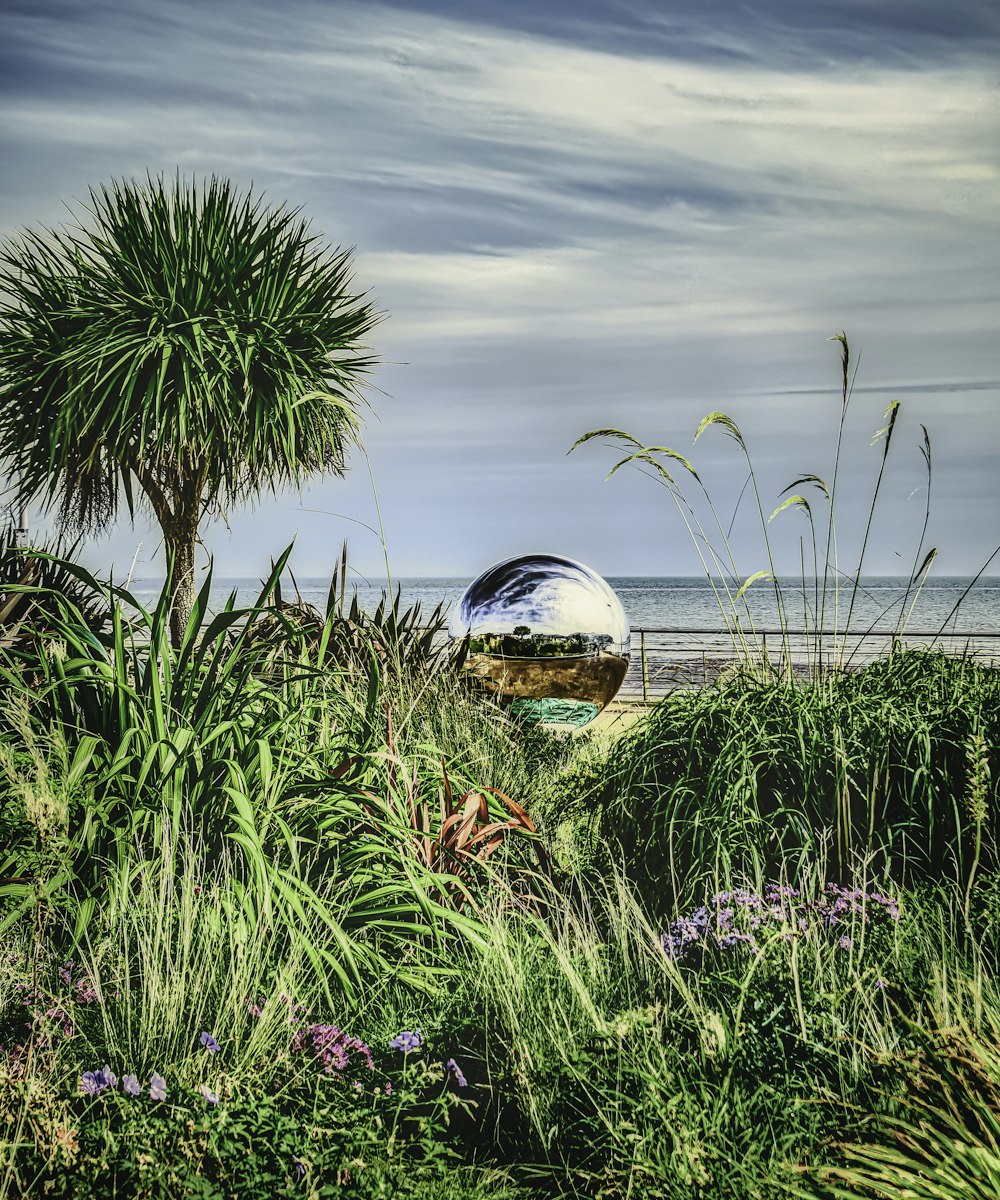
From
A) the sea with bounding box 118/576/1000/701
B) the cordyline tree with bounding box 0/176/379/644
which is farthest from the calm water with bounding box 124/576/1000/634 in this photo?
the cordyline tree with bounding box 0/176/379/644

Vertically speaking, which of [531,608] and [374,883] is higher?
[531,608]

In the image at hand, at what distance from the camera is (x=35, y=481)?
1119 centimetres

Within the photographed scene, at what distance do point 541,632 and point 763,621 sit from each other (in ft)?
71.2

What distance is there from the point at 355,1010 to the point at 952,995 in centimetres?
183

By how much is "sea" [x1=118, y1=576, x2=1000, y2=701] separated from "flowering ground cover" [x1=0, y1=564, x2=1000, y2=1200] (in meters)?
0.38

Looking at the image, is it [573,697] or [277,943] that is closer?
[277,943]

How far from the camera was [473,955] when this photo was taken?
142 inches

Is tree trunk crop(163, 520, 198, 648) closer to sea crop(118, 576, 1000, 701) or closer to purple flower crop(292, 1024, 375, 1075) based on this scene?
sea crop(118, 576, 1000, 701)

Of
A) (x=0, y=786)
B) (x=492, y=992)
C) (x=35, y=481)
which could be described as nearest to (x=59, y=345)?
(x=35, y=481)

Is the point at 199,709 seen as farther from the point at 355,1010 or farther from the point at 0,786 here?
the point at 355,1010

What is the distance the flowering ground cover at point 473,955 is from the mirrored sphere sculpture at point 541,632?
331 cm

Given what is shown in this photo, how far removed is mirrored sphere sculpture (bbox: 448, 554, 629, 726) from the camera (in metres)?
8.37

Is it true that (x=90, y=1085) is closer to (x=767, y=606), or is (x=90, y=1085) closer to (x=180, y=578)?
(x=180, y=578)

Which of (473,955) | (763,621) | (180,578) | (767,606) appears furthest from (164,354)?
(767,606)
